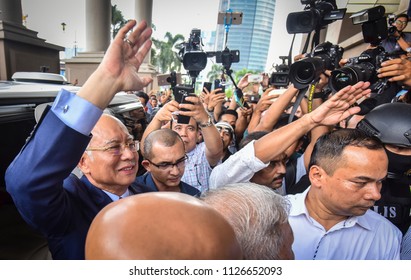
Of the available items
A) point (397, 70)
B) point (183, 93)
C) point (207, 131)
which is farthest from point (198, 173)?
point (397, 70)

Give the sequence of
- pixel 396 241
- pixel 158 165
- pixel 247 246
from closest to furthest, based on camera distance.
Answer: pixel 247 246 < pixel 396 241 < pixel 158 165

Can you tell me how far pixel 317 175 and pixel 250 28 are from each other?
1791 millimetres

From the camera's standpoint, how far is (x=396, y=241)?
105 cm

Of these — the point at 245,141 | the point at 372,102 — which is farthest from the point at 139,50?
the point at 372,102

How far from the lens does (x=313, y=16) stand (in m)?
1.46

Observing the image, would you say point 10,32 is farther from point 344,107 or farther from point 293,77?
point 344,107

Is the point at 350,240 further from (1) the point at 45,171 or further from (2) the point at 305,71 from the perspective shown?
(1) the point at 45,171

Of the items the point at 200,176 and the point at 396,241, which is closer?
the point at 396,241

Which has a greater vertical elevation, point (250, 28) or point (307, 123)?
point (250, 28)

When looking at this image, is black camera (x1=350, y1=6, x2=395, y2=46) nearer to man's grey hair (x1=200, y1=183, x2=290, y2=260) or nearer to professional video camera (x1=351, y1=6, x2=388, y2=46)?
professional video camera (x1=351, y1=6, x2=388, y2=46)

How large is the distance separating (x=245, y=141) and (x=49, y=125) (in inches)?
43.6

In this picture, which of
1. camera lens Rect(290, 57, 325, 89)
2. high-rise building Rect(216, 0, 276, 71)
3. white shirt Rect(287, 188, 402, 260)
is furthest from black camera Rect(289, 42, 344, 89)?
high-rise building Rect(216, 0, 276, 71)

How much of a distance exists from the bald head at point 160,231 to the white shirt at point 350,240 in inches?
33.2

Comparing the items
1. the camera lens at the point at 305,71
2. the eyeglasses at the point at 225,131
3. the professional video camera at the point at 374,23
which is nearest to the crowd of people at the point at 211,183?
the camera lens at the point at 305,71
